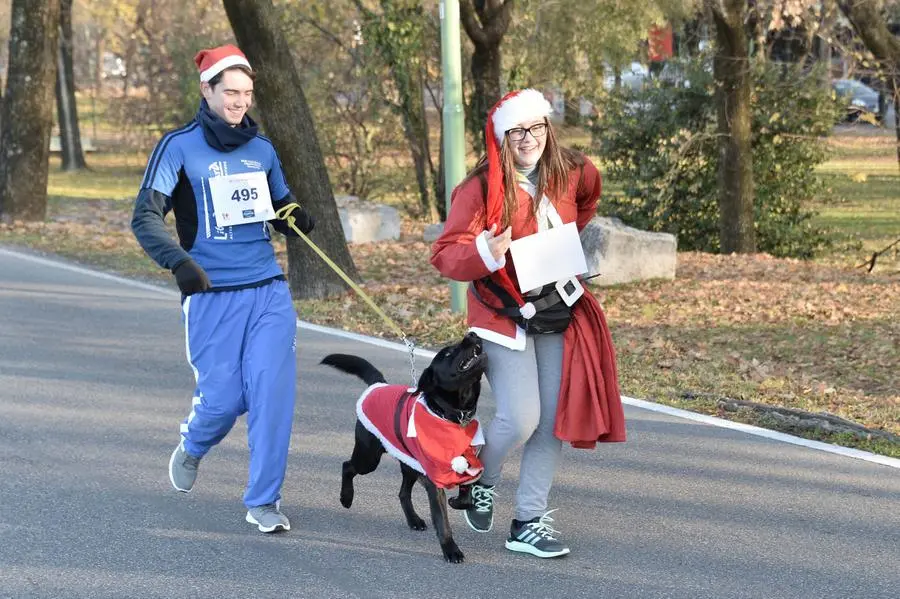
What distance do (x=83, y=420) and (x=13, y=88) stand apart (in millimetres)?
13189

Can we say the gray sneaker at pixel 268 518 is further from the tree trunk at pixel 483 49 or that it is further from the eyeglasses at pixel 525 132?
the tree trunk at pixel 483 49

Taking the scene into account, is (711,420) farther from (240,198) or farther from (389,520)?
(240,198)

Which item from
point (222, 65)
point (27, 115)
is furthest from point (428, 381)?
point (27, 115)

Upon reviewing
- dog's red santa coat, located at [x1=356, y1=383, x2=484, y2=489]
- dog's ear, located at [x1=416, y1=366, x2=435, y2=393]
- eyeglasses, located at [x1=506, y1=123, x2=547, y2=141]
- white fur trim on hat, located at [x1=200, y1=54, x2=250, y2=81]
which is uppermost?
white fur trim on hat, located at [x1=200, y1=54, x2=250, y2=81]

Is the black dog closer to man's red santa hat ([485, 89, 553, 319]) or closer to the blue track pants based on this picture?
the blue track pants

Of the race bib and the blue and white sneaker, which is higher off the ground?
the race bib

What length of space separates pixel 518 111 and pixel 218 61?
4.27 feet

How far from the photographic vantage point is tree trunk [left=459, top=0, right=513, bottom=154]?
731 inches

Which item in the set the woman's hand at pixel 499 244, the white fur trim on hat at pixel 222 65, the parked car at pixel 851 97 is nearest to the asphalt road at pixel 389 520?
the woman's hand at pixel 499 244

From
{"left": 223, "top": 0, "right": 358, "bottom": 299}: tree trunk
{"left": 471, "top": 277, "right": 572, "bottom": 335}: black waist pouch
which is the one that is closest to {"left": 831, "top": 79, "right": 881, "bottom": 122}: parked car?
{"left": 223, "top": 0, "right": 358, "bottom": 299}: tree trunk

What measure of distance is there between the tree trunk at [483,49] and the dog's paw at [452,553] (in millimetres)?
14114

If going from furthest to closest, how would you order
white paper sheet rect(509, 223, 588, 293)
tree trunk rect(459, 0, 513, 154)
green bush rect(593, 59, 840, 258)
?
tree trunk rect(459, 0, 513, 154) → green bush rect(593, 59, 840, 258) → white paper sheet rect(509, 223, 588, 293)

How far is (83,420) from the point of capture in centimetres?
786

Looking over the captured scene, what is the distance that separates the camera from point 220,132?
5.31 meters
